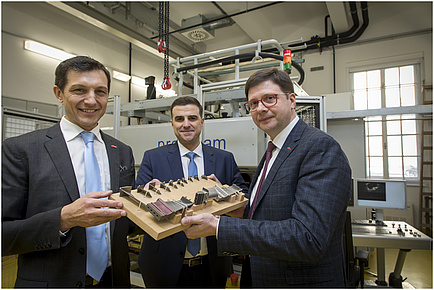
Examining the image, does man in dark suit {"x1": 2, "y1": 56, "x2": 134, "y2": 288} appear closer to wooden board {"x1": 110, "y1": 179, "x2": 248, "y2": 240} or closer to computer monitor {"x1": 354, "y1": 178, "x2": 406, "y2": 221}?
wooden board {"x1": 110, "y1": 179, "x2": 248, "y2": 240}

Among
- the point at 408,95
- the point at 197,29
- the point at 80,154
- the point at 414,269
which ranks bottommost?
the point at 414,269

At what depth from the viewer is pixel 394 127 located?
5641 mm

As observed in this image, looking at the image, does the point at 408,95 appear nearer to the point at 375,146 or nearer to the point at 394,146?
the point at 394,146

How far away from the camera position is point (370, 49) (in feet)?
19.5

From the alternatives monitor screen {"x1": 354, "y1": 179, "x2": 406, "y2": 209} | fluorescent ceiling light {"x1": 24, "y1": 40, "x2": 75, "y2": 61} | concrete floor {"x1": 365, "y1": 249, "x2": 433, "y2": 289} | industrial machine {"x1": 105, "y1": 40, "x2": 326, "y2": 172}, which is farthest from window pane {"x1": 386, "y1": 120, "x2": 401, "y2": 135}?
fluorescent ceiling light {"x1": 24, "y1": 40, "x2": 75, "y2": 61}

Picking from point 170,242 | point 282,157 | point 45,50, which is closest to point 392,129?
point 282,157

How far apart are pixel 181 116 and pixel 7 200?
1040 millimetres

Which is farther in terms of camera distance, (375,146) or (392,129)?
(375,146)

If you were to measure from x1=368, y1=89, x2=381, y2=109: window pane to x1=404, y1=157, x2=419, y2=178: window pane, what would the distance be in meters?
1.39

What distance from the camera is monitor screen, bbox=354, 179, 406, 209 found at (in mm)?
2648

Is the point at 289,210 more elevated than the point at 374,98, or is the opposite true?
the point at 374,98

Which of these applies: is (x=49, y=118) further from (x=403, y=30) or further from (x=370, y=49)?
(x=403, y=30)

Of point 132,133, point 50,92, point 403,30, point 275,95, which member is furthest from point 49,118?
point 403,30

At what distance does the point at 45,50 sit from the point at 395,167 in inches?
298
